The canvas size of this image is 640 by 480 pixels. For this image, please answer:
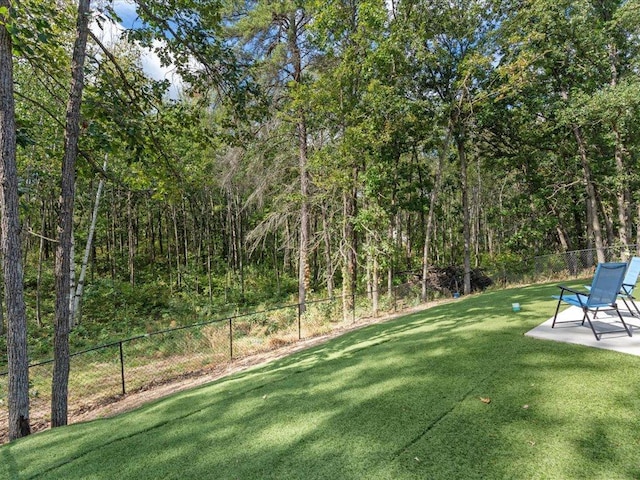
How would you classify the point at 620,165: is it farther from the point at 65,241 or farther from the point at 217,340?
the point at 65,241

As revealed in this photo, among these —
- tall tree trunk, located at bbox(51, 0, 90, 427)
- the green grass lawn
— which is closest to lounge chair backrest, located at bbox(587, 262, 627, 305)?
the green grass lawn

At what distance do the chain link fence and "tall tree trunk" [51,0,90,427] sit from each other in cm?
71

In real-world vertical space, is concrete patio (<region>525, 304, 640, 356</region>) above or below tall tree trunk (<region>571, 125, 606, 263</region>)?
below

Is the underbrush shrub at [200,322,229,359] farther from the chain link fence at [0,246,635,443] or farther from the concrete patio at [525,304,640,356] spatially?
the concrete patio at [525,304,640,356]

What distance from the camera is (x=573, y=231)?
22.9 metres

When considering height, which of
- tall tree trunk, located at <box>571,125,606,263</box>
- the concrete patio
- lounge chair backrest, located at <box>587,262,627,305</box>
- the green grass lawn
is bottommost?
the green grass lawn

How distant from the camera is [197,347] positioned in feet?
29.8

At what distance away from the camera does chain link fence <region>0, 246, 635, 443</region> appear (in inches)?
264

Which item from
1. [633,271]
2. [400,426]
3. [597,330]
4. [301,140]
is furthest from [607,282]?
[301,140]

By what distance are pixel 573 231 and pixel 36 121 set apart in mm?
28251

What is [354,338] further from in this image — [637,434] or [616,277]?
[637,434]

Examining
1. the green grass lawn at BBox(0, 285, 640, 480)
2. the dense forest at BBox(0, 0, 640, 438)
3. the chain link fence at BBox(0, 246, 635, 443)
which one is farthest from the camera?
the dense forest at BBox(0, 0, 640, 438)

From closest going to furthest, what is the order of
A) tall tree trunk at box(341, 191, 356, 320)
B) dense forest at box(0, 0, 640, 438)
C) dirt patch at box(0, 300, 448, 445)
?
dirt patch at box(0, 300, 448, 445) < dense forest at box(0, 0, 640, 438) < tall tree trunk at box(341, 191, 356, 320)

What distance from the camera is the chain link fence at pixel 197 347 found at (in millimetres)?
6703
